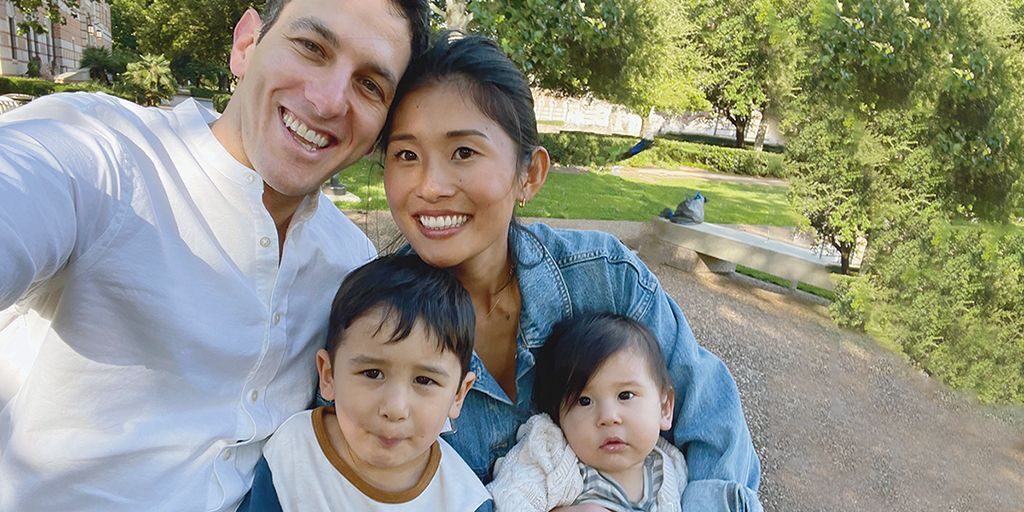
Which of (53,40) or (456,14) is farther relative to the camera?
(53,40)

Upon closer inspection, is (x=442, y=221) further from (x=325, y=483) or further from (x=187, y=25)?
(x=187, y=25)

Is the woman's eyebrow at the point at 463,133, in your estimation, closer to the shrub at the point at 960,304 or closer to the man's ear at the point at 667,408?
the man's ear at the point at 667,408

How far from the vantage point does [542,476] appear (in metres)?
1.82

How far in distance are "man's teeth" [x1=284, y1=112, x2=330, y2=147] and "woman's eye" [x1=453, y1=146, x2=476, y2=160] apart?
322 mm

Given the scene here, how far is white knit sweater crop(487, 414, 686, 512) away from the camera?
177 cm

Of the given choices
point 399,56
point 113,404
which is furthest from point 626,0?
point 113,404

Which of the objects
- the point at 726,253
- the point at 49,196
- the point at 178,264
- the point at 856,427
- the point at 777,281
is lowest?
the point at 856,427

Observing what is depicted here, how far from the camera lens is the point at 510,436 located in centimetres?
200

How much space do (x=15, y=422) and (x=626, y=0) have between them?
1068 centimetres

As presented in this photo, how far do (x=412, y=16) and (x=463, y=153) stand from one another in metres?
0.40

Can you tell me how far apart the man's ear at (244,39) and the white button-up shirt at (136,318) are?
164 mm

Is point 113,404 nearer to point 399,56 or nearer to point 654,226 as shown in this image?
point 399,56

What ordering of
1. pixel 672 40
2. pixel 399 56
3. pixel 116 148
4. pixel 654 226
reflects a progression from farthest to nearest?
pixel 672 40
pixel 654 226
pixel 399 56
pixel 116 148

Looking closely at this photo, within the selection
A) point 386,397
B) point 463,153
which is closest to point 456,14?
point 463,153
